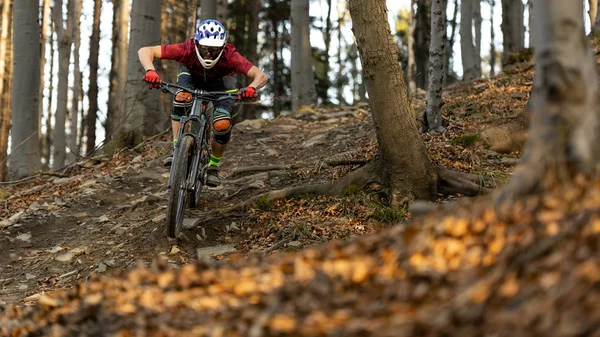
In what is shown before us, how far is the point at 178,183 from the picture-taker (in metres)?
5.92

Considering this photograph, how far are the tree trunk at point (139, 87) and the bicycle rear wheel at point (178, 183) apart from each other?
5.67 metres

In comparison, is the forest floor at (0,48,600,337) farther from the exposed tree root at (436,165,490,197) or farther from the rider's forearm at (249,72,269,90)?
the rider's forearm at (249,72,269,90)

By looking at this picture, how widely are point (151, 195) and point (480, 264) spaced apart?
20.0 ft

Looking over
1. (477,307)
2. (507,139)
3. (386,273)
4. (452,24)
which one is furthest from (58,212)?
(452,24)

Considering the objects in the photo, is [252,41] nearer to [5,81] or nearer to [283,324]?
[5,81]

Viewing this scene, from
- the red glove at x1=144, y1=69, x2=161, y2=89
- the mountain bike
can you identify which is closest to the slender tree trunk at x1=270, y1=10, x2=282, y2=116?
the mountain bike


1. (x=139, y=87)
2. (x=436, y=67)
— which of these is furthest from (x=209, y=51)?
(x=139, y=87)

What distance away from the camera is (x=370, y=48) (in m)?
6.24

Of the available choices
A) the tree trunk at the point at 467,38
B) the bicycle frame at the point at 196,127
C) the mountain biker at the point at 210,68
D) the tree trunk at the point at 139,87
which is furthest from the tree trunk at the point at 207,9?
the bicycle frame at the point at 196,127

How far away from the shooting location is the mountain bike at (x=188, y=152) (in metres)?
5.95

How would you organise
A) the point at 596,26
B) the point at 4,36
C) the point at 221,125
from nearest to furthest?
the point at 221,125 < the point at 4,36 < the point at 596,26

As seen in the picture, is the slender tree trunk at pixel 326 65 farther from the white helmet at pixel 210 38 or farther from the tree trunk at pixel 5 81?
the white helmet at pixel 210 38

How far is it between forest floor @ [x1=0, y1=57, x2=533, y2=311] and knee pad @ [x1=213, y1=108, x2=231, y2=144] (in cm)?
76

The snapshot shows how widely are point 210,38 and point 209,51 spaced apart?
0.17 metres
